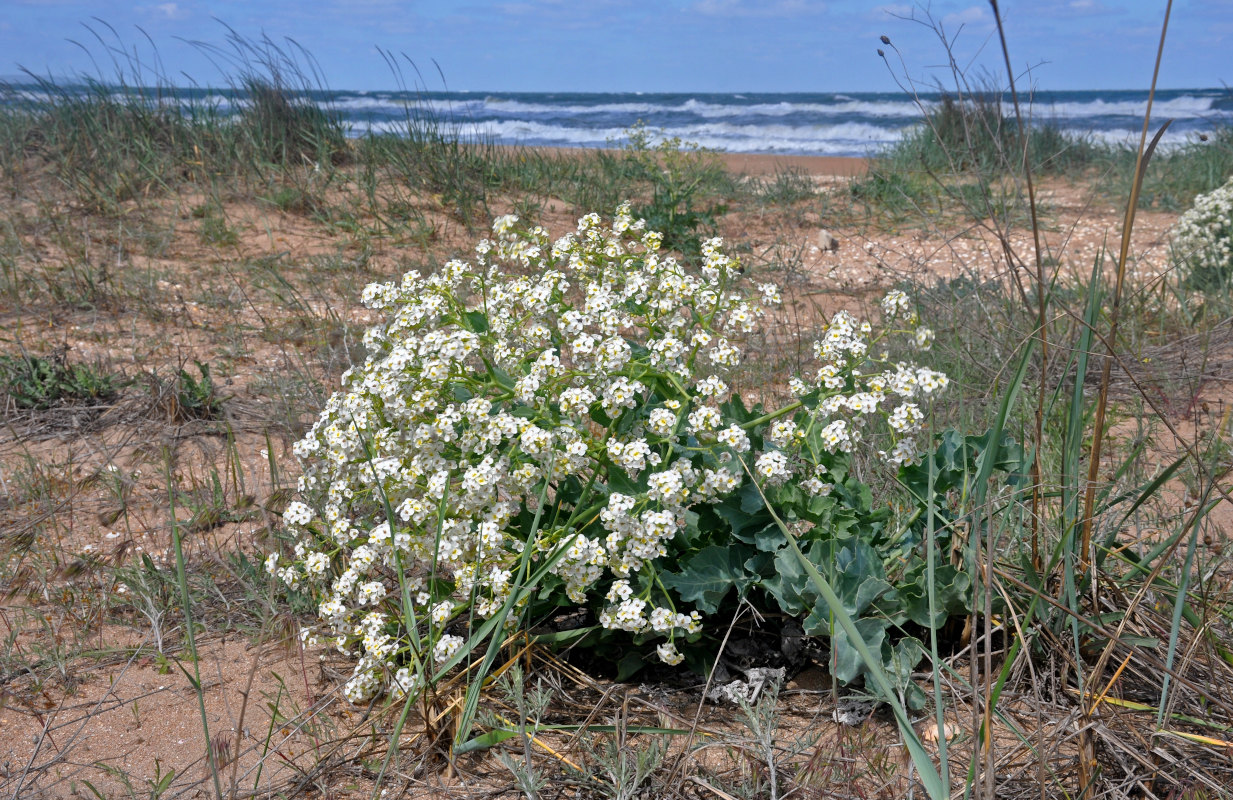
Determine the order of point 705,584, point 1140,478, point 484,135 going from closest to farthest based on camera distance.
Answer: point 705,584 < point 1140,478 < point 484,135

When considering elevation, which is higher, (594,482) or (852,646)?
(594,482)

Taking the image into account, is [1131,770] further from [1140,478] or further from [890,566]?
[1140,478]

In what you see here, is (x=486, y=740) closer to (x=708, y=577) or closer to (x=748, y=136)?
(x=708, y=577)

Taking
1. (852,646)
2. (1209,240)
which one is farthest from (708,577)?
(1209,240)

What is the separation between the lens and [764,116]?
25.9 m

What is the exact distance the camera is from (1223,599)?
6.14 ft

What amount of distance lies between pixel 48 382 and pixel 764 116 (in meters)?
25.1

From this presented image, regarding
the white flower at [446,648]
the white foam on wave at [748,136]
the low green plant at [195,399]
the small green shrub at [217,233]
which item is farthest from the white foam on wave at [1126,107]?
the white flower at [446,648]

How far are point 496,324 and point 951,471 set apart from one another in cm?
106

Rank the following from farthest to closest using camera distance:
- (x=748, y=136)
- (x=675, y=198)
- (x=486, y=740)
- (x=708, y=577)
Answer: (x=748, y=136) → (x=675, y=198) → (x=708, y=577) → (x=486, y=740)

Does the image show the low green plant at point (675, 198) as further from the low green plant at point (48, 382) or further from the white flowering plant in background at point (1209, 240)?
the low green plant at point (48, 382)

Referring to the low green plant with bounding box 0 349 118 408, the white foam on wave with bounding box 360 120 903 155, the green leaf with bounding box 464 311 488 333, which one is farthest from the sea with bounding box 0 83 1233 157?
the green leaf with bounding box 464 311 488 333

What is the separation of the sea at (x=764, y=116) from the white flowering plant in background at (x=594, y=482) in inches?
495

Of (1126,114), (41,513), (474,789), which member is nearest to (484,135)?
(41,513)
